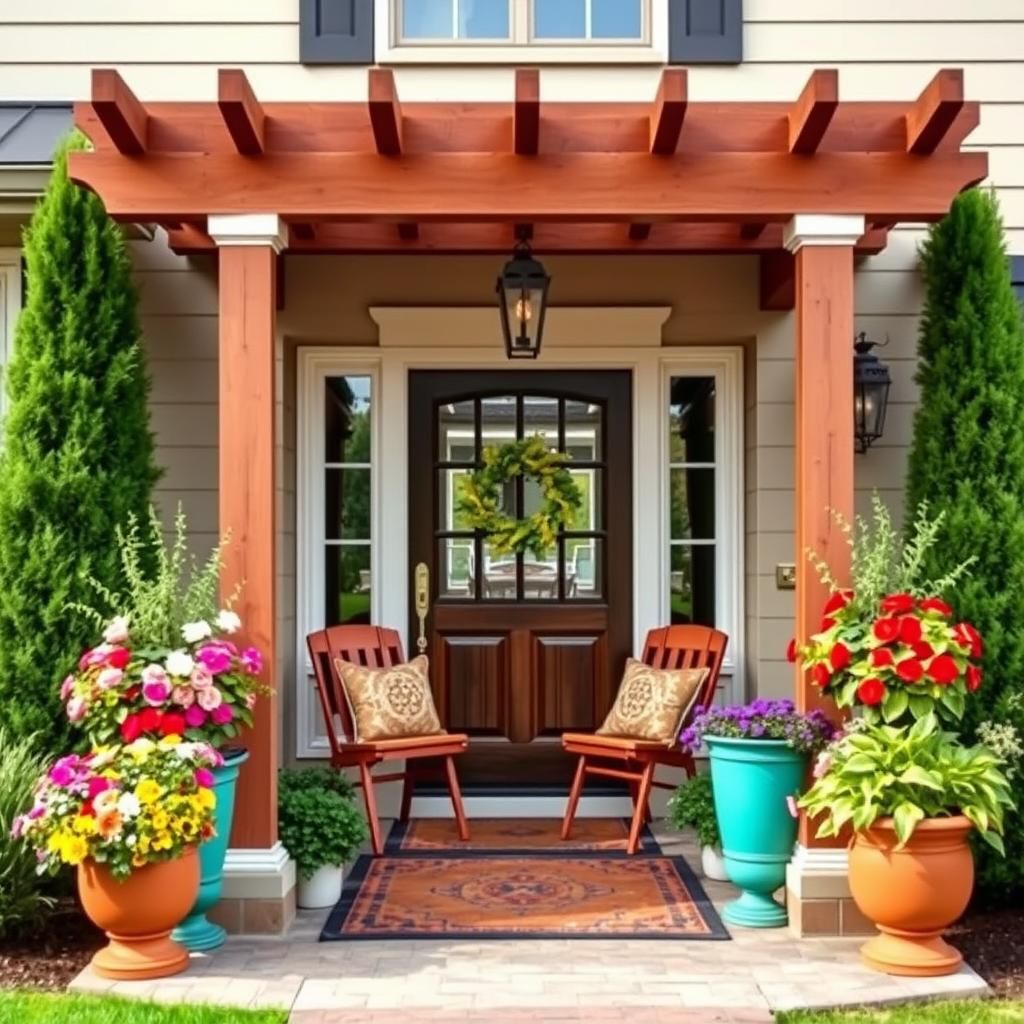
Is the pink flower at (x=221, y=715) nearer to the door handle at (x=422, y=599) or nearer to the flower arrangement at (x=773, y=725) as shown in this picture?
the flower arrangement at (x=773, y=725)

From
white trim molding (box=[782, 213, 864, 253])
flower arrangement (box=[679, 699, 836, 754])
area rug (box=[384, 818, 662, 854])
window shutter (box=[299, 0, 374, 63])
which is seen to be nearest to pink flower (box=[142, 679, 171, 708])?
area rug (box=[384, 818, 662, 854])

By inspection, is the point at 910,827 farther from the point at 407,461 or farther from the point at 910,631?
the point at 407,461

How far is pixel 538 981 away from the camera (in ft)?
11.3

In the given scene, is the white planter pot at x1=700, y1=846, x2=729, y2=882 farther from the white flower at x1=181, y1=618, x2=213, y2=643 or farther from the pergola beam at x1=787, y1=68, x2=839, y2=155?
the pergola beam at x1=787, y1=68, x2=839, y2=155

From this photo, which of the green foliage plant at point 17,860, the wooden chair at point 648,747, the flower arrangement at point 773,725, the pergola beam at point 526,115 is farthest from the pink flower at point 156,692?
the pergola beam at point 526,115

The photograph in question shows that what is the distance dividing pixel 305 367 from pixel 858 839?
3.18 meters

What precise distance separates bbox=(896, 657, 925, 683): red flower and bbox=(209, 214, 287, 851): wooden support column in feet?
6.45

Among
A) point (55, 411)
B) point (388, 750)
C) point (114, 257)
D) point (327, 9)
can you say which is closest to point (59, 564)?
point (55, 411)

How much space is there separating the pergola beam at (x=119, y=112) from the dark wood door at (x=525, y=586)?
190 centimetres

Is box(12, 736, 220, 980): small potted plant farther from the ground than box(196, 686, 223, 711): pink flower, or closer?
closer

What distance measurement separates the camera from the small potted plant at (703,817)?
14.3 feet

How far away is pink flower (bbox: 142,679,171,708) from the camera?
140 inches

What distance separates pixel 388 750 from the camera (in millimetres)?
4812

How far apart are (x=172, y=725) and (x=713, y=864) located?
6.89 ft
